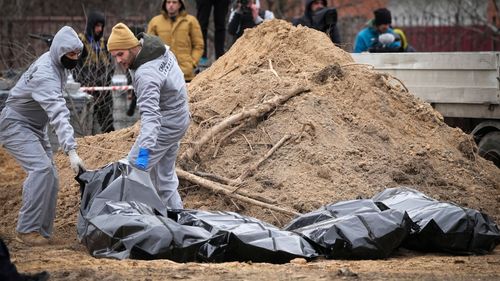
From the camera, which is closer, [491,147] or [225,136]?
[225,136]

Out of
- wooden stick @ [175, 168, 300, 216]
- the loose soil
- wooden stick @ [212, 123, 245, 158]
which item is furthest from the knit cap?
wooden stick @ [175, 168, 300, 216]

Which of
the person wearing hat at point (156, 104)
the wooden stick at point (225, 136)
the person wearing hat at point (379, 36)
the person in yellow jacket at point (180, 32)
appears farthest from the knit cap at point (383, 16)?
the person wearing hat at point (156, 104)

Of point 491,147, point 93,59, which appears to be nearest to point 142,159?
point 491,147

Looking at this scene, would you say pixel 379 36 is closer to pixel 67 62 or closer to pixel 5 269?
pixel 67 62

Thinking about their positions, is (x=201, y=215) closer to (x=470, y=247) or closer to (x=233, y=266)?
(x=233, y=266)

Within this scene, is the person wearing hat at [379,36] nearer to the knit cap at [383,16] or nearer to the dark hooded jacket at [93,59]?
the knit cap at [383,16]

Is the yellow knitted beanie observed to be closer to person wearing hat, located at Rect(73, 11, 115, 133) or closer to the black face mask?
the black face mask

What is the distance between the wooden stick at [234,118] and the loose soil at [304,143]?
0.23ft

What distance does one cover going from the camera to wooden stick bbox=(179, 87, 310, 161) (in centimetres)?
1113

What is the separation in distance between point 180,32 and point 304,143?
448 cm

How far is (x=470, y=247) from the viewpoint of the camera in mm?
8898

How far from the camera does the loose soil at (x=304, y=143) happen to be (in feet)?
35.2

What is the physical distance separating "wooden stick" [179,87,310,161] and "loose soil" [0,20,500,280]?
0.23ft

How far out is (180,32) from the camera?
15062mm
